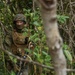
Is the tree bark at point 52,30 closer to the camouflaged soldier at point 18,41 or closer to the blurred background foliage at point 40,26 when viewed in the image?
the blurred background foliage at point 40,26

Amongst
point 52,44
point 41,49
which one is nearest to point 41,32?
point 41,49

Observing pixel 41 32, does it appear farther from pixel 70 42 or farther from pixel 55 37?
pixel 55 37

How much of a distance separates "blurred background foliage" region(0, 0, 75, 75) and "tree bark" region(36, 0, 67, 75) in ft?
6.24

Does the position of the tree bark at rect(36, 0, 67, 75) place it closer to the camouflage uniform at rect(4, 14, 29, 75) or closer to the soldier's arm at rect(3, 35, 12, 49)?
the camouflage uniform at rect(4, 14, 29, 75)

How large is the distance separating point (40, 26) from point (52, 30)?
2.40 m

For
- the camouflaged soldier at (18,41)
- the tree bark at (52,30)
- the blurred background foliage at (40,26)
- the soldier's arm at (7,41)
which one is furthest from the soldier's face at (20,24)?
the tree bark at (52,30)

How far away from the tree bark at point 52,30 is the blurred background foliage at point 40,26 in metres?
1.90

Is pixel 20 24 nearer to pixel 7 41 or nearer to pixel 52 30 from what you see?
pixel 7 41

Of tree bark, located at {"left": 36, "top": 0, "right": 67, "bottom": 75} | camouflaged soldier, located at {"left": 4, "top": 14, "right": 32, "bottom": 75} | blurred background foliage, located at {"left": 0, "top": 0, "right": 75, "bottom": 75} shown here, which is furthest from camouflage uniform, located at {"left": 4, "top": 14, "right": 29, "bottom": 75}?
tree bark, located at {"left": 36, "top": 0, "right": 67, "bottom": 75}

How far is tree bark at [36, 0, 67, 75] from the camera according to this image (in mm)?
745

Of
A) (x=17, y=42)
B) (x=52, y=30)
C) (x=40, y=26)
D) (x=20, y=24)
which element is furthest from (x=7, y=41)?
(x=52, y=30)

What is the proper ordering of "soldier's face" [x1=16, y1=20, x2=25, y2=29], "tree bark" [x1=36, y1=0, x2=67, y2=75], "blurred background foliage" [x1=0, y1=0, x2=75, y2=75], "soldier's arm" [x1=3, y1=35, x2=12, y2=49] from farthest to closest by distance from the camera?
1. "soldier's arm" [x1=3, y1=35, x2=12, y2=49]
2. "soldier's face" [x1=16, y1=20, x2=25, y2=29]
3. "blurred background foliage" [x1=0, y1=0, x2=75, y2=75]
4. "tree bark" [x1=36, y1=0, x2=67, y2=75]

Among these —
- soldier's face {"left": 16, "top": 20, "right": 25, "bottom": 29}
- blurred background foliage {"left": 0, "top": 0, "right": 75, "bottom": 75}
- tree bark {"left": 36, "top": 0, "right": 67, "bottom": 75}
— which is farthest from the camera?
soldier's face {"left": 16, "top": 20, "right": 25, "bottom": 29}

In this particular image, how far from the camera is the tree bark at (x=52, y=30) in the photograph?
75 centimetres
